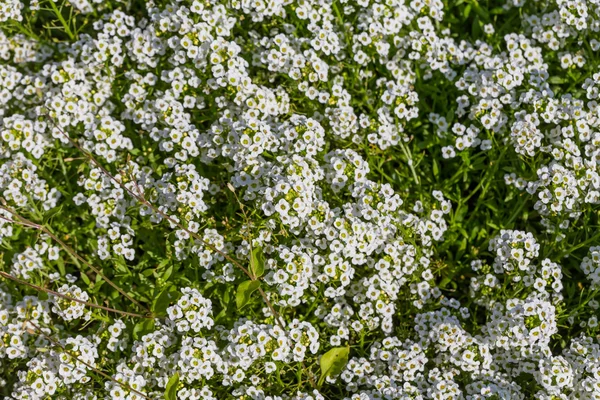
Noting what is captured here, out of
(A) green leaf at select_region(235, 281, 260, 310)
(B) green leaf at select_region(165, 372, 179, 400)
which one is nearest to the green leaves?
(A) green leaf at select_region(235, 281, 260, 310)

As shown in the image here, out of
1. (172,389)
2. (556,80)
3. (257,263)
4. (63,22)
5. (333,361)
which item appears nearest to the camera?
(172,389)

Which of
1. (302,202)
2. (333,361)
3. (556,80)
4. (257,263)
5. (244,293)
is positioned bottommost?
(333,361)

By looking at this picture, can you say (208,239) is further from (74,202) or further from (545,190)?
(545,190)

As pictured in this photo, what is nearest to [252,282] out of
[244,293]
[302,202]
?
[244,293]

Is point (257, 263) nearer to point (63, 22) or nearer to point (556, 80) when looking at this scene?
point (63, 22)

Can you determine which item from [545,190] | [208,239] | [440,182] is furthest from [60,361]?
[545,190]

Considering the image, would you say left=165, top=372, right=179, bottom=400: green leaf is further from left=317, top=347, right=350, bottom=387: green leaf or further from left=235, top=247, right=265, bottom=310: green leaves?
left=317, top=347, right=350, bottom=387: green leaf

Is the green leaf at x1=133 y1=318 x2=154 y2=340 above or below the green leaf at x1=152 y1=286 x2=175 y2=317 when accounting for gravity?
below
